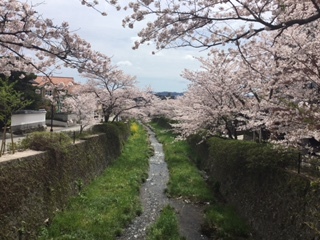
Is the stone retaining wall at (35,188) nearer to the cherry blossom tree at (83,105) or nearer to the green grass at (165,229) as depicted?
the green grass at (165,229)

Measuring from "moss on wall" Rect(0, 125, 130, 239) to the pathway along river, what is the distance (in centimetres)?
234

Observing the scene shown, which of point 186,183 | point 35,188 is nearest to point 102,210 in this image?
point 35,188

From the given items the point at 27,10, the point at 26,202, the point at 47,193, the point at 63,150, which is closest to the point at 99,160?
the point at 63,150

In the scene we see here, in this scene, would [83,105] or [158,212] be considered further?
[83,105]

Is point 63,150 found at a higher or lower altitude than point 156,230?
higher

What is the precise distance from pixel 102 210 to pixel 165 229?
2.41 metres

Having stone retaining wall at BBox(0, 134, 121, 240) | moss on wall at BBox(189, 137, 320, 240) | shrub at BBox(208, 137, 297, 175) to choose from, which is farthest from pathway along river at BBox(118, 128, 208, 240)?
stone retaining wall at BBox(0, 134, 121, 240)

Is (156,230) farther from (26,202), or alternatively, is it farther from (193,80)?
(193,80)

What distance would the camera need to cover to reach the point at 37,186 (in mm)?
8461

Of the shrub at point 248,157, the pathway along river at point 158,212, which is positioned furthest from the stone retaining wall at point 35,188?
the shrub at point 248,157

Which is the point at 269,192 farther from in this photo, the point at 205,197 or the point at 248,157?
the point at 205,197

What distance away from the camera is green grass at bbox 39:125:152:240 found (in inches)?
337

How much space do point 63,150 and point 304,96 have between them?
7.42 meters

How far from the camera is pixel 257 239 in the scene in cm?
868
